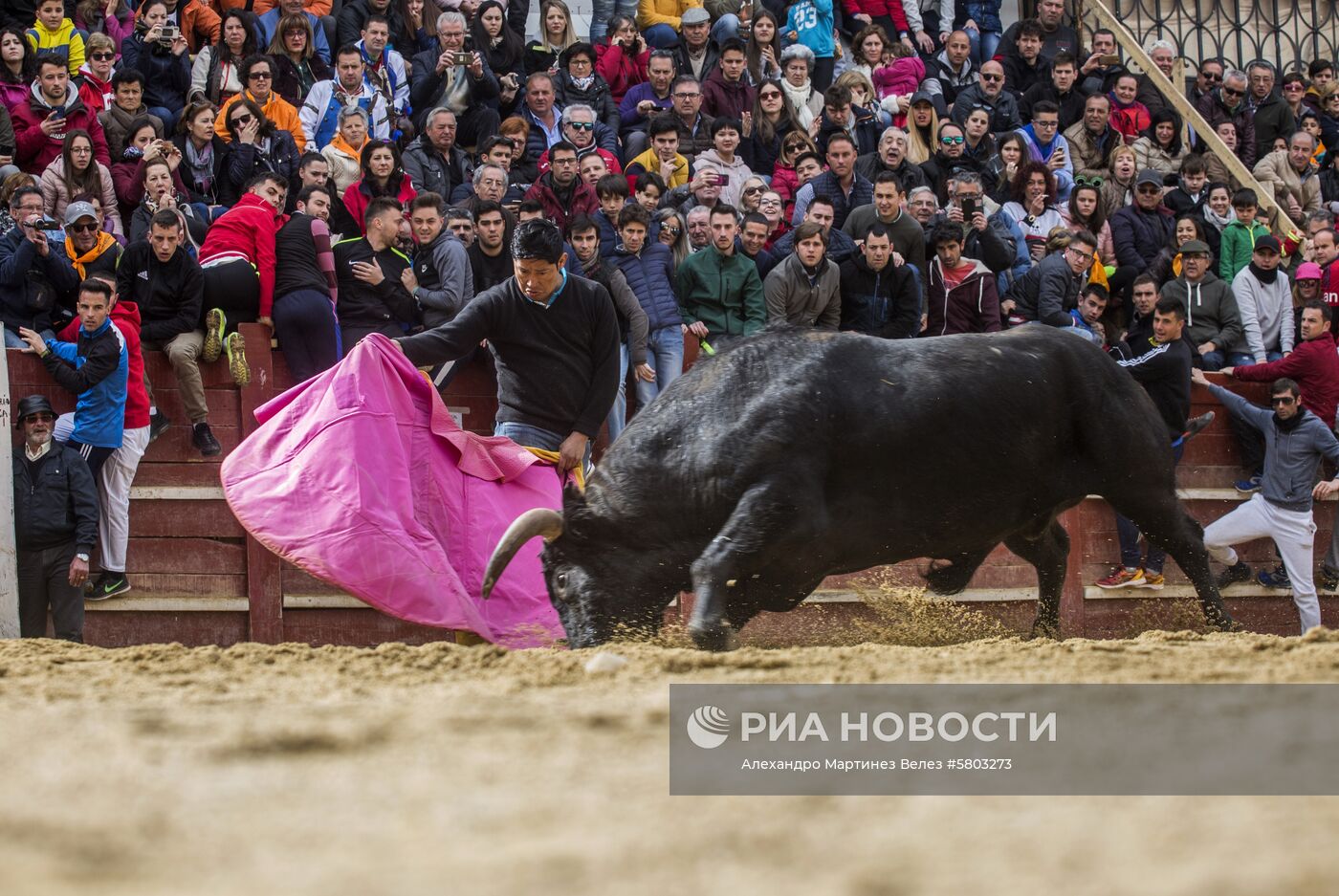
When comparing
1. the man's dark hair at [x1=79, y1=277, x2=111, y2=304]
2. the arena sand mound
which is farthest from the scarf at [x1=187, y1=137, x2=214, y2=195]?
the arena sand mound

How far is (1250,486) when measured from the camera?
10055mm

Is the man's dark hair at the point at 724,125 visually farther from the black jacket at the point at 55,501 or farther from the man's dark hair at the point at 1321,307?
the black jacket at the point at 55,501

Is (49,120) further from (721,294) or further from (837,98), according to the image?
(837,98)

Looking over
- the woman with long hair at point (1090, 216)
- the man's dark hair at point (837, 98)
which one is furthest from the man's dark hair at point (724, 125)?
the woman with long hair at point (1090, 216)

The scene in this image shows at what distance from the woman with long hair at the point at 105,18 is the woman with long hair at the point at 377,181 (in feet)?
7.39

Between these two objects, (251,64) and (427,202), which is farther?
(251,64)

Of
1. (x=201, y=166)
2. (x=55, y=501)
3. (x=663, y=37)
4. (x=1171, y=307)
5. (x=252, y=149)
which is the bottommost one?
(x=55, y=501)

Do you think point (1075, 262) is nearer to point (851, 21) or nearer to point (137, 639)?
point (851, 21)

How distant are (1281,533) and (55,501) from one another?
732cm

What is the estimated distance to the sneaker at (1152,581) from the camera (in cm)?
956

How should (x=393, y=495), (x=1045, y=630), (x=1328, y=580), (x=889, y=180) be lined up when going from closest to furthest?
(x=393, y=495)
(x=1045, y=630)
(x=889, y=180)
(x=1328, y=580)

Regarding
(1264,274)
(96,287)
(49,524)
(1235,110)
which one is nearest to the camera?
(49,524)

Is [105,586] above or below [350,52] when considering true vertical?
below

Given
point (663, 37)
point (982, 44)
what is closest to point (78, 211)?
point (663, 37)
